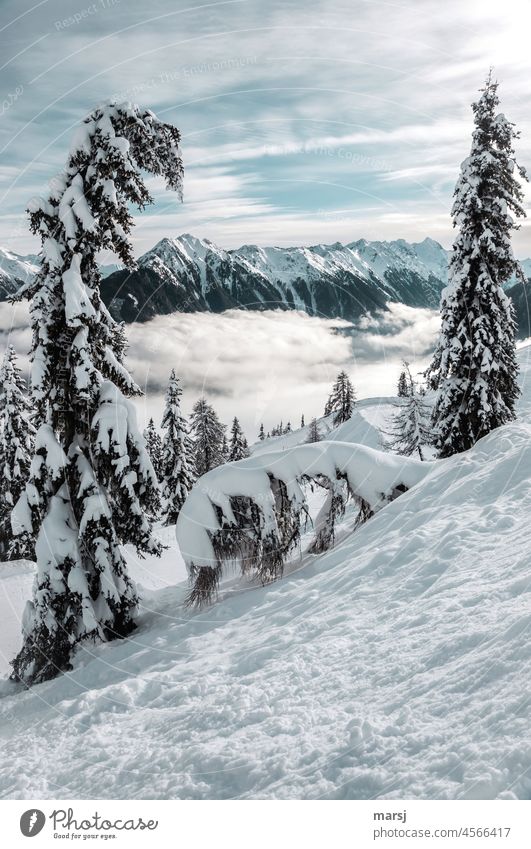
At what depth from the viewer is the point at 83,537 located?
10.3 meters

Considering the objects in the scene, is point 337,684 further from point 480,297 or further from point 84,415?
point 480,297

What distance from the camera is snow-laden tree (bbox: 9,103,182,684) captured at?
9.66 meters

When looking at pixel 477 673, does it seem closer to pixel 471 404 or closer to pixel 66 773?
pixel 66 773

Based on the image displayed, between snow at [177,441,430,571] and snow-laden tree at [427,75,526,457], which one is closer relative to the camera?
snow at [177,441,430,571]

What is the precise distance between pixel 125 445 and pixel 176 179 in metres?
6.07

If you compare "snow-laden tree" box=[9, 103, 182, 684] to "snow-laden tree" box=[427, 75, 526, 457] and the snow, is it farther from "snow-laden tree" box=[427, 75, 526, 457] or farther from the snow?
"snow-laden tree" box=[427, 75, 526, 457]

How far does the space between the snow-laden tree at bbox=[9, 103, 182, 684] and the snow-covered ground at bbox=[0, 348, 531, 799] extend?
1017 millimetres

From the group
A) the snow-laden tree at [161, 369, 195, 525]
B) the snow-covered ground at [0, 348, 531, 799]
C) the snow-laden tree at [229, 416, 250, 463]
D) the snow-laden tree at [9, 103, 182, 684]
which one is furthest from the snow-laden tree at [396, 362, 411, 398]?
the snow-laden tree at [9, 103, 182, 684]

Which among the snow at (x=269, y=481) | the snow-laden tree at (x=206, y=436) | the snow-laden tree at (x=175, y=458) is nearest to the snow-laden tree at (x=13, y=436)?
the snow-laden tree at (x=175, y=458)

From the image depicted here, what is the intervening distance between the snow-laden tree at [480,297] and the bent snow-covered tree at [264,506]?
716 cm

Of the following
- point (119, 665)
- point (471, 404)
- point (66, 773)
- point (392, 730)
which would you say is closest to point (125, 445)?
point (119, 665)
